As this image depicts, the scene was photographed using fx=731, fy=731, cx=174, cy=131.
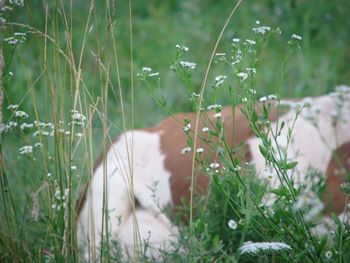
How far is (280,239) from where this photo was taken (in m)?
1.93

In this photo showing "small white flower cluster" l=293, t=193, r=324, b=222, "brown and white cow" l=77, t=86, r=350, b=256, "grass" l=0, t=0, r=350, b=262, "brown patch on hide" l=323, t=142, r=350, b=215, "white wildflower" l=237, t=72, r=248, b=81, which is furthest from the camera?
"brown and white cow" l=77, t=86, r=350, b=256

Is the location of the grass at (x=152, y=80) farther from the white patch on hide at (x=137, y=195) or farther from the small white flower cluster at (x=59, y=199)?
the white patch on hide at (x=137, y=195)

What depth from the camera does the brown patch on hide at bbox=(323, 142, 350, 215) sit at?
270cm

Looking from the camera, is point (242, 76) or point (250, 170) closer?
point (242, 76)

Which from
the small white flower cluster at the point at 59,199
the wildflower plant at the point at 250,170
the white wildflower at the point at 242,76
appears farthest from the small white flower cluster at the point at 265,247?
the small white flower cluster at the point at 59,199

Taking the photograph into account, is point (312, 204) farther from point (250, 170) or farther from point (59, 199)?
point (59, 199)

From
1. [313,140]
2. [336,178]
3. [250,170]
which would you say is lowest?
[336,178]

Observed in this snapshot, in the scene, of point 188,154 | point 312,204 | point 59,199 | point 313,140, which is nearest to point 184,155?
point 188,154

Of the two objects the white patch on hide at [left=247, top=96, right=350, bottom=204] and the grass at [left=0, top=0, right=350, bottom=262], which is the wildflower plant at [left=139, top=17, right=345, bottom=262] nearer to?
the grass at [left=0, top=0, right=350, bottom=262]

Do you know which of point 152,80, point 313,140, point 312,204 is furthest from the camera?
point 152,80

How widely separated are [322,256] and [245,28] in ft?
11.4

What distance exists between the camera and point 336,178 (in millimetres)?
2775

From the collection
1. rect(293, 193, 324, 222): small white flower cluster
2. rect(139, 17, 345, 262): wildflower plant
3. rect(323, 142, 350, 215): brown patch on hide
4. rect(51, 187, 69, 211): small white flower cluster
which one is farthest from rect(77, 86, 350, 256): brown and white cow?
Result: rect(139, 17, 345, 262): wildflower plant

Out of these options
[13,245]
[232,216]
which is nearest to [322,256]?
[232,216]
